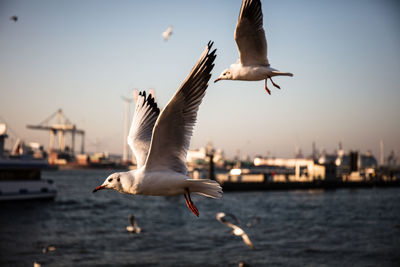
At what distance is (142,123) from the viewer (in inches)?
212

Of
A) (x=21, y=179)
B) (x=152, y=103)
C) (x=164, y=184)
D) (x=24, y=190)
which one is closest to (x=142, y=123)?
(x=152, y=103)

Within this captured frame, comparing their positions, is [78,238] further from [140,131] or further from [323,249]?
[140,131]

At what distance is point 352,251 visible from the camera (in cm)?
3381

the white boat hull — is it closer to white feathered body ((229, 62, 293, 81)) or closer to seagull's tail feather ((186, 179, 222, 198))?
seagull's tail feather ((186, 179, 222, 198))

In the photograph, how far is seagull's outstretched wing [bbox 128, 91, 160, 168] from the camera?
5.20 meters

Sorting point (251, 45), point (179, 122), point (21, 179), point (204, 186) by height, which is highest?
point (251, 45)

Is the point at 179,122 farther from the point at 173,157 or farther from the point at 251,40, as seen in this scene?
the point at 251,40

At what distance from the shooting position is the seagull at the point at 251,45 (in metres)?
3.47

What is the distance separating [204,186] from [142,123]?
2124mm

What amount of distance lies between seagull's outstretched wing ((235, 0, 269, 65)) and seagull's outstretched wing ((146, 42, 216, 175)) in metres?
0.80

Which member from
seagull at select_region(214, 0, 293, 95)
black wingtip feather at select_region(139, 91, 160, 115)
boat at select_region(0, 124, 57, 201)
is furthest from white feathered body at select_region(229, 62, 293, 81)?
boat at select_region(0, 124, 57, 201)

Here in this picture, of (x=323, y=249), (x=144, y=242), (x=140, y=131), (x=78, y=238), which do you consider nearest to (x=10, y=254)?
(x=78, y=238)

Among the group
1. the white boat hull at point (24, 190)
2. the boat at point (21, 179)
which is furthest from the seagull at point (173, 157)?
the white boat hull at point (24, 190)

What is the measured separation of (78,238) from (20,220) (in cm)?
1240
